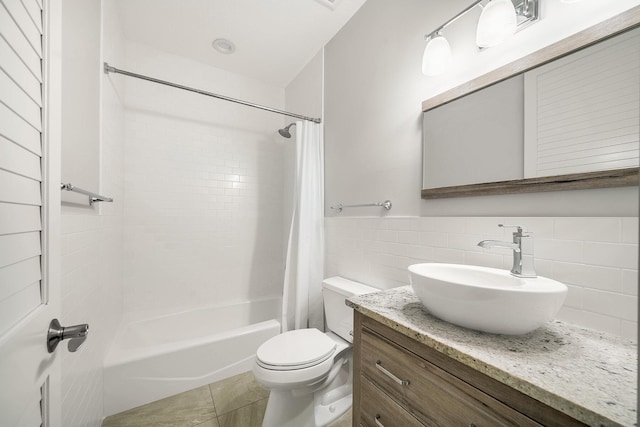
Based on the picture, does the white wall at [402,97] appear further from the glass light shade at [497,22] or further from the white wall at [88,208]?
the white wall at [88,208]

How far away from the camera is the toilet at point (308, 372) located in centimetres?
108

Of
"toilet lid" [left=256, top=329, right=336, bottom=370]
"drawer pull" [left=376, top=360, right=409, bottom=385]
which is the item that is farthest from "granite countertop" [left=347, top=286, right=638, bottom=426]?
"toilet lid" [left=256, top=329, right=336, bottom=370]

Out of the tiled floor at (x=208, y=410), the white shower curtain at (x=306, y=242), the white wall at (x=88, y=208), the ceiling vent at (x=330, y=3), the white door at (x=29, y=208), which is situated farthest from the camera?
the white shower curtain at (x=306, y=242)

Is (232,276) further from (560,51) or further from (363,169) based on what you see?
(560,51)

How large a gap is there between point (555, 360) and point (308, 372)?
911 millimetres

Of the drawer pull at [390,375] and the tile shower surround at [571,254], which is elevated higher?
the tile shower surround at [571,254]

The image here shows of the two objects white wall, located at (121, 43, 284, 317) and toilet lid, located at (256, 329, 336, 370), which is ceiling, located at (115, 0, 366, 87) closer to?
white wall, located at (121, 43, 284, 317)

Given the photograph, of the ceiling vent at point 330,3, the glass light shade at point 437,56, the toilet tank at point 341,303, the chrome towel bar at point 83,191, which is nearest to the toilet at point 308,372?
the toilet tank at point 341,303

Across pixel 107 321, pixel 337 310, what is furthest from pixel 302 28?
pixel 107 321

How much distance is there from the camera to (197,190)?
2.15 m

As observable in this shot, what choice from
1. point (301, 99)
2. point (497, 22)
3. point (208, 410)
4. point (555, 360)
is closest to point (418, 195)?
point (497, 22)

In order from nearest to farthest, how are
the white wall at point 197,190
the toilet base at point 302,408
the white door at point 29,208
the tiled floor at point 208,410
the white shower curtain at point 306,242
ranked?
the white door at point 29,208 < the toilet base at point 302,408 < the tiled floor at point 208,410 < the white shower curtain at point 306,242 < the white wall at point 197,190

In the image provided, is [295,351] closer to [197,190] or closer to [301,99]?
[197,190]

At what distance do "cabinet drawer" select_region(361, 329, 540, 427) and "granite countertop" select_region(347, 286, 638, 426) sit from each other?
0.07 meters
